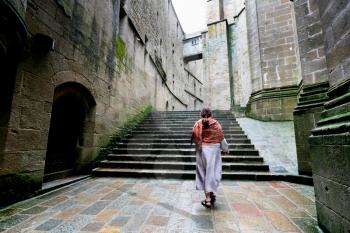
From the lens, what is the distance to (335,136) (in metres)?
1.77

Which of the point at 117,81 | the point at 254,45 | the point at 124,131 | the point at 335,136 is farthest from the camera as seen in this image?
the point at 254,45

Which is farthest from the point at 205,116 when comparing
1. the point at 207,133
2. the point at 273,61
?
the point at 273,61

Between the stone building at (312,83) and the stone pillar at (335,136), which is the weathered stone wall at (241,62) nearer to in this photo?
the stone building at (312,83)

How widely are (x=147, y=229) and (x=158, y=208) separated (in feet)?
2.03

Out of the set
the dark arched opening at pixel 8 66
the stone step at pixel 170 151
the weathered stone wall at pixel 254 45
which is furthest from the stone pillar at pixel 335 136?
the weathered stone wall at pixel 254 45

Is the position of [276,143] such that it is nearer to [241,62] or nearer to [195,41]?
[241,62]

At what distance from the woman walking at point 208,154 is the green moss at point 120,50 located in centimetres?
501

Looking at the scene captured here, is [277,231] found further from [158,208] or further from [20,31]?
[20,31]

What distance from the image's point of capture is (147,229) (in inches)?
83.1

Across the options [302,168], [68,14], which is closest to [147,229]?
[302,168]

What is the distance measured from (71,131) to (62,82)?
1.55 metres

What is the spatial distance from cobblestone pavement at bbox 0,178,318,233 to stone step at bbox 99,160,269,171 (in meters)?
0.83

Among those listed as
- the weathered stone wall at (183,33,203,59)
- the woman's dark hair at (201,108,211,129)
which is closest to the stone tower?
the weathered stone wall at (183,33,203,59)

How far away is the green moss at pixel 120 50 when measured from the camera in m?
6.86
